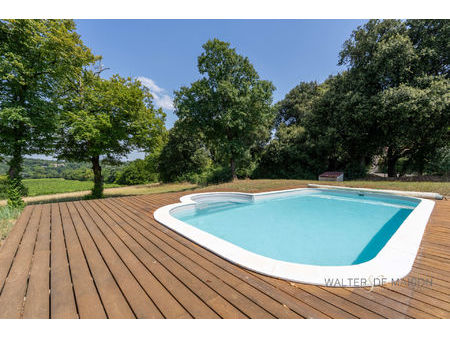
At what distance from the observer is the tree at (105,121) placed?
8.00 m

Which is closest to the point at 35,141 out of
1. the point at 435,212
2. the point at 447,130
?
the point at 435,212

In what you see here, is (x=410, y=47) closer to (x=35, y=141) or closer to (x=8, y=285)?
(x=8, y=285)

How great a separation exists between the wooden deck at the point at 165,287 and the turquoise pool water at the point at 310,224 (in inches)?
61.0

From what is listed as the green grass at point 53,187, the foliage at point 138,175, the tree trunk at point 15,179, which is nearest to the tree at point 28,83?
the tree trunk at point 15,179

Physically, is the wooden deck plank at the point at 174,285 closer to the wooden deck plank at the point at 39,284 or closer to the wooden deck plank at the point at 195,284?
the wooden deck plank at the point at 195,284

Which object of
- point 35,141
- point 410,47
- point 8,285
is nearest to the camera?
point 8,285

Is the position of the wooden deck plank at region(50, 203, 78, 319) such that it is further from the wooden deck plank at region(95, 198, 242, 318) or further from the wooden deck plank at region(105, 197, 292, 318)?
the wooden deck plank at region(105, 197, 292, 318)

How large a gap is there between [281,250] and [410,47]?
1531 cm

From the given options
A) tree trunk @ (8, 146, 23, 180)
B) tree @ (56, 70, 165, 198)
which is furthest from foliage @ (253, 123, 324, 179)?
tree trunk @ (8, 146, 23, 180)

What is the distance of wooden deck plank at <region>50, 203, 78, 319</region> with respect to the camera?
1.38m

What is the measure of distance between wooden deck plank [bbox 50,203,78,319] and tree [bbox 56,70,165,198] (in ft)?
21.7
